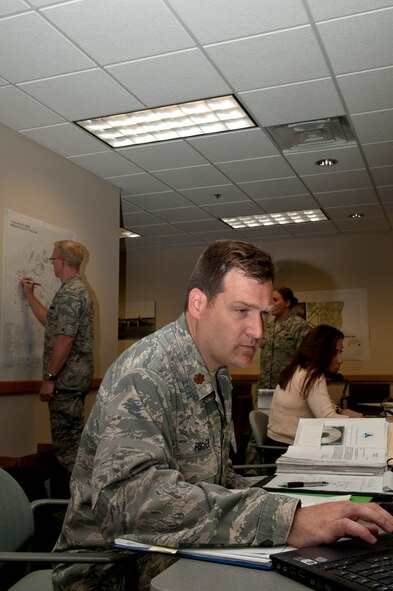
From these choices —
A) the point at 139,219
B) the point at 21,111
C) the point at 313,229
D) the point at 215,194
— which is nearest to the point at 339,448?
the point at 21,111

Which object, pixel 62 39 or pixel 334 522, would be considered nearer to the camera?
pixel 334 522

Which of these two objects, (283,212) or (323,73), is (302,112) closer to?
(323,73)

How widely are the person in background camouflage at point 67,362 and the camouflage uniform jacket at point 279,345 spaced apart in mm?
1993

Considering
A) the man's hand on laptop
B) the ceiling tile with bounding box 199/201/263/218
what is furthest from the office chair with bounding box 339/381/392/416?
the man's hand on laptop

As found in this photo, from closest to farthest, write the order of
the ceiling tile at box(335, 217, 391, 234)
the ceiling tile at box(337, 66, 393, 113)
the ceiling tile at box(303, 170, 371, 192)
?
the ceiling tile at box(337, 66, 393, 113) < the ceiling tile at box(303, 170, 371, 192) < the ceiling tile at box(335, 217, 391, 234)

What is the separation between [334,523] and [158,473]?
1.00 feet

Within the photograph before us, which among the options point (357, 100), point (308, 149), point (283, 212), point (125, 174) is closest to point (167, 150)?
point (125, 174)

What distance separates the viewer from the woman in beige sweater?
3043 millimetres

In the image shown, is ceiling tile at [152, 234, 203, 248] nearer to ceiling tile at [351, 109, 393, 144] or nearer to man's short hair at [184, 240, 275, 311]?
ceiling tile at [351, 109, 393, 144]

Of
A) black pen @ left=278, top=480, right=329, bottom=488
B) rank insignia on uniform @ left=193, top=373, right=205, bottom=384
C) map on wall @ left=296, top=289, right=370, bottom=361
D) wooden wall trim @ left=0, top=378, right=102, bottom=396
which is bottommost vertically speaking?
black pen @ left=278, top=480, right=329, bottom=488

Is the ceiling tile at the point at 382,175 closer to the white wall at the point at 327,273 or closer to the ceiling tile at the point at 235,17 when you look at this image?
the white wall at the point at 327,273

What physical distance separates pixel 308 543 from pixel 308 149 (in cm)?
408

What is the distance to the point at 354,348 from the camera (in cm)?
760

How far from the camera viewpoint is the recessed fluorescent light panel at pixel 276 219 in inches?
264
